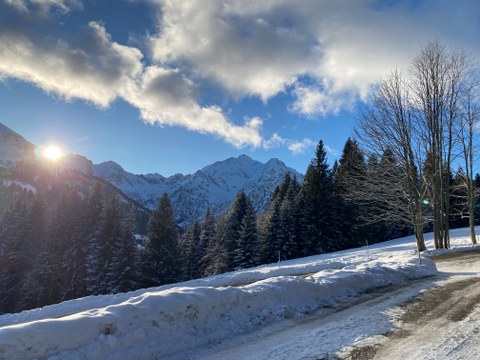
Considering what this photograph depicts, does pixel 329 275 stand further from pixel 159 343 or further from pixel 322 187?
pixel 322 187

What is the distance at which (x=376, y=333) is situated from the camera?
606 cm

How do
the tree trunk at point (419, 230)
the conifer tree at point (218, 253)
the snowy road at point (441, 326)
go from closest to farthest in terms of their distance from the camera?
the snowy road at point (441, 326), the tree trunk at point (419, 230), the conifer tree at point (218, 253)

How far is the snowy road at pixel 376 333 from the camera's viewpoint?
5277 mm

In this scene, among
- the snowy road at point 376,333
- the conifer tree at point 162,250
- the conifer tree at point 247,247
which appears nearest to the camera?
the snowy road at point 376,333

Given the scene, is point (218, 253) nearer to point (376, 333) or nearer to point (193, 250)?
point (193, 250)

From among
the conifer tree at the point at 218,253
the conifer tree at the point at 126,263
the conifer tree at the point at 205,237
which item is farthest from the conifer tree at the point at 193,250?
the conifer tree at the point at 126,263

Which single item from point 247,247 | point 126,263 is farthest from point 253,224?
point 126,263

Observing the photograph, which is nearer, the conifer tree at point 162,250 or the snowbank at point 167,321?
A: the snowbank at point 167,321

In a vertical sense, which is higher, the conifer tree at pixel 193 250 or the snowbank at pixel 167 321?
the snowbank at pixel 167 321

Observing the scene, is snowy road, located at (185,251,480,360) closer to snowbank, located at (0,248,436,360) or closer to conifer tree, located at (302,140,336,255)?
snowbank, located at (0,248,436,360)

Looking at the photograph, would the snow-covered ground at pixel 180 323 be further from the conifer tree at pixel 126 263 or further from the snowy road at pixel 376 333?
the conifer tree at pixel 126 263

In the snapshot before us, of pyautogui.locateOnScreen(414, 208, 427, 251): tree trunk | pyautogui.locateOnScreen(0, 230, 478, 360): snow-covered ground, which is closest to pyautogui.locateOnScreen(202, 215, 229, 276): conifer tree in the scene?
pyautogui.locateOnScreen(414, 208, 427, 251): tree trunk

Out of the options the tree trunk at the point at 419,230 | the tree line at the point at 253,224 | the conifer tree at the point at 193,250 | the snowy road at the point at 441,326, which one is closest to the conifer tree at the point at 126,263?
the tree line at the point at 253,224

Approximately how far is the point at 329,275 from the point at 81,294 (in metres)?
28.9
